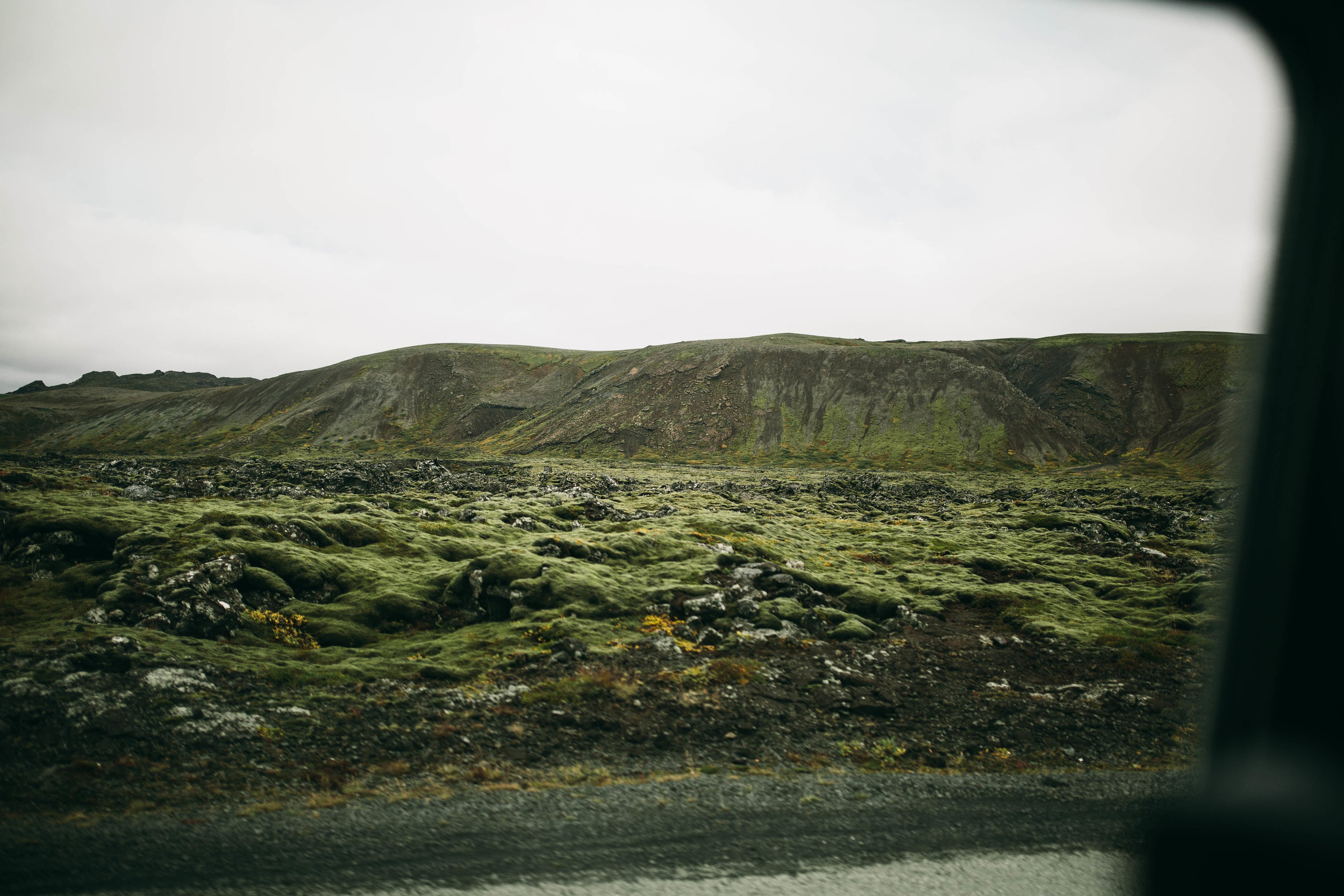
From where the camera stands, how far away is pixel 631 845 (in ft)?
26.1

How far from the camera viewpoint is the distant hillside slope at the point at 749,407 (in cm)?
11512

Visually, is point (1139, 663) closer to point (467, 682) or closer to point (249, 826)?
point (467, 682)

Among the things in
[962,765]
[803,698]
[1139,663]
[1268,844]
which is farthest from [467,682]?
[1139,663]

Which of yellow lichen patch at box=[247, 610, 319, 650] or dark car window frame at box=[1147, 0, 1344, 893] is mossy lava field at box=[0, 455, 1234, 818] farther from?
dark car window frame at box=[1147, 0, 1344, 893]

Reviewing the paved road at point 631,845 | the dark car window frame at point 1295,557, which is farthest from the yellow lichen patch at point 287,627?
the dark car window frame at point 1295,557

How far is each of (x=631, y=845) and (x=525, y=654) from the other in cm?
751

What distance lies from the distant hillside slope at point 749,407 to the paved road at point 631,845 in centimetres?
10250

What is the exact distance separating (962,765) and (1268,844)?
431cm

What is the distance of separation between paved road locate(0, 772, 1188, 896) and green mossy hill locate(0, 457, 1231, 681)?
567 cm

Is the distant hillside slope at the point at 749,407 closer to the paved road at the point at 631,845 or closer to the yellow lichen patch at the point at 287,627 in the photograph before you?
the yellow lichen patch at the point at 287,627

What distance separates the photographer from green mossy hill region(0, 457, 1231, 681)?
14.8 meters

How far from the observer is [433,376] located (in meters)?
160

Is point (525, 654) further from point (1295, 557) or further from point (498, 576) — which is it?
point (1295, 557)

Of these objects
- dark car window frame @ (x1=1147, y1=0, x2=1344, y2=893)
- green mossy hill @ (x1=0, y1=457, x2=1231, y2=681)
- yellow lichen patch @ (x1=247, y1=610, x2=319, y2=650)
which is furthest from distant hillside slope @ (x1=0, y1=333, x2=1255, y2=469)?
dark car window frame @ (x1=1147, y1=0, x2=1344, y2=893)
